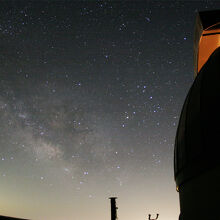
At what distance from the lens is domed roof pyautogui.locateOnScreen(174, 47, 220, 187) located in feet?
11.8

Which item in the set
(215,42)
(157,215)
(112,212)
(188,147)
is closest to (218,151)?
(188,147)

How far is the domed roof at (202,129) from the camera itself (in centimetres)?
360

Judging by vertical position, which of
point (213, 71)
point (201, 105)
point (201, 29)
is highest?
point (201, 29)

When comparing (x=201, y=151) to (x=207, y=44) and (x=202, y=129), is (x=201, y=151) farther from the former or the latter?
(x=207, y=44)

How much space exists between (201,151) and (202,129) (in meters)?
0.35

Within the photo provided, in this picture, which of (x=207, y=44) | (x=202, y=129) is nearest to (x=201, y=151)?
(x=202, y=129)

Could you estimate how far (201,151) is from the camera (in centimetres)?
377

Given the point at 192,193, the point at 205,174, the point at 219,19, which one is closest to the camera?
the point at 205,174

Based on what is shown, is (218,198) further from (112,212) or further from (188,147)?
(112,212)

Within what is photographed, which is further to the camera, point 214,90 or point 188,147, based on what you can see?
point 188,147

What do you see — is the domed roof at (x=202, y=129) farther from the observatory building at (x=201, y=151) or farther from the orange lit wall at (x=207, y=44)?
the orange lit wall at (x=207, y=44)

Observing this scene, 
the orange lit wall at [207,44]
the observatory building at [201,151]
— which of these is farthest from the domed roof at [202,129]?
the orange lit wall at [207,44]

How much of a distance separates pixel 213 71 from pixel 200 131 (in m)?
1.11

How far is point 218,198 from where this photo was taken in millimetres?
3311
